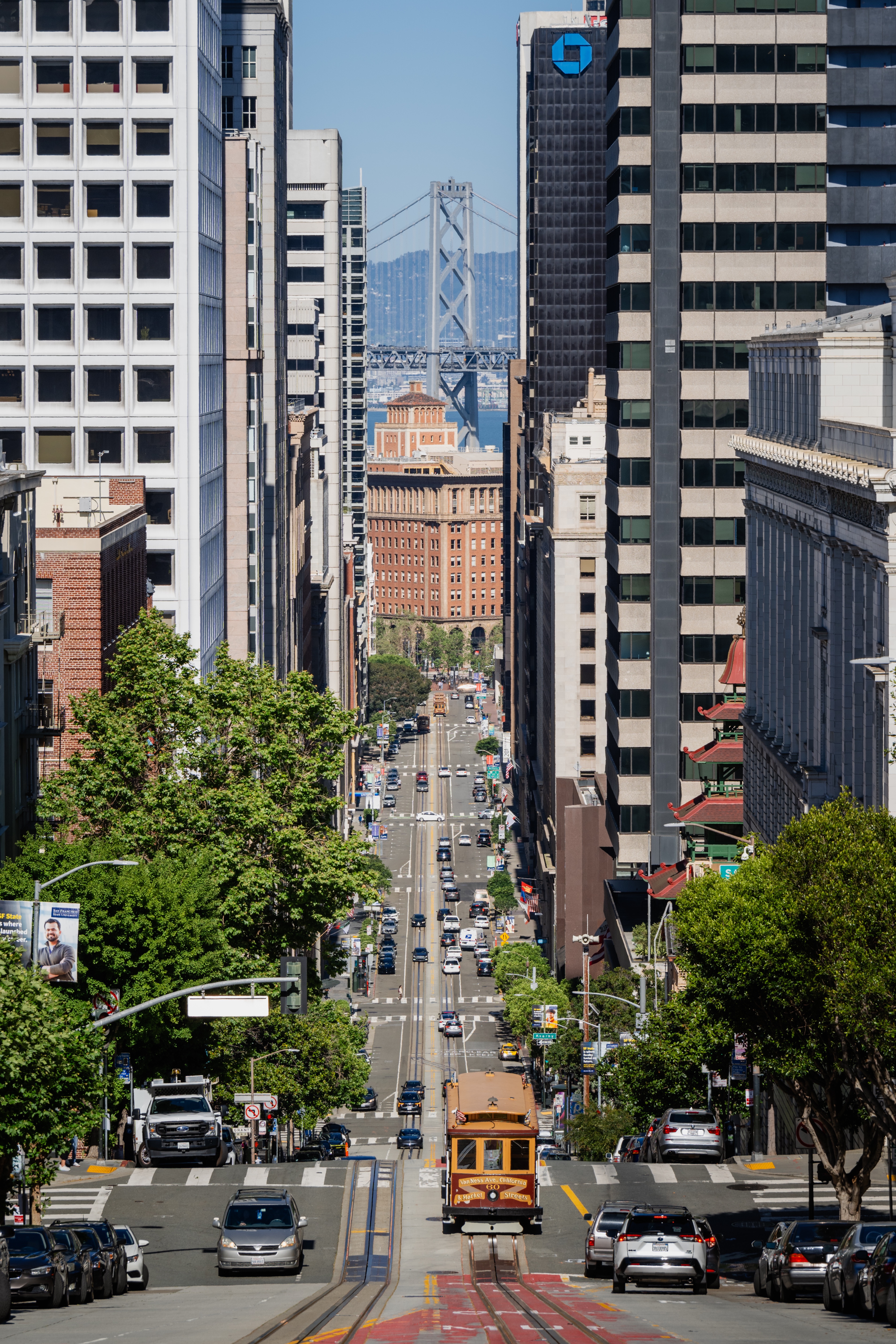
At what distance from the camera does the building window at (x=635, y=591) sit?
12544 cm

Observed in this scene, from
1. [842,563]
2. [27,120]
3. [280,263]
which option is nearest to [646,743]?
[27,120]

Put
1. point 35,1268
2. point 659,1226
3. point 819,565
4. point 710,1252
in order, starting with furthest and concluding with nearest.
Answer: point 819,565 → point 710,1252 → point 659,1226 → point 35,1268

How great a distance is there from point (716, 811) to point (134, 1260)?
235 feet

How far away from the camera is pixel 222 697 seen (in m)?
77.8

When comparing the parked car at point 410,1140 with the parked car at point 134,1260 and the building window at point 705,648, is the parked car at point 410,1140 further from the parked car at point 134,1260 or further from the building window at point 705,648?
the parked car at point 134,1260

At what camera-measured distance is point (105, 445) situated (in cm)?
10588

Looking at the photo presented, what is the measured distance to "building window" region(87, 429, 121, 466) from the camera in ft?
346

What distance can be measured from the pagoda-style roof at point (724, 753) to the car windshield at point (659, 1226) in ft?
231

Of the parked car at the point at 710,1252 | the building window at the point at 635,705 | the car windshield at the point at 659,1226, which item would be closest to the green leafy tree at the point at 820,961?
the parked car at the point at 710,1252

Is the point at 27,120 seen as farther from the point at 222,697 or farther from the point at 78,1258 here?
the point at 78,1258

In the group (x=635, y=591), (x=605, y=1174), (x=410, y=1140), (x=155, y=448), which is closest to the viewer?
(x=605, y=1174)

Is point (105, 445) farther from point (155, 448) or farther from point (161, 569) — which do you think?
point (161, 569)

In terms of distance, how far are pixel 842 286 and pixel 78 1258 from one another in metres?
87.1

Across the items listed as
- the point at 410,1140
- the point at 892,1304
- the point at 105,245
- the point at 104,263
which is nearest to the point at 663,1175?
the point at 892,1304
